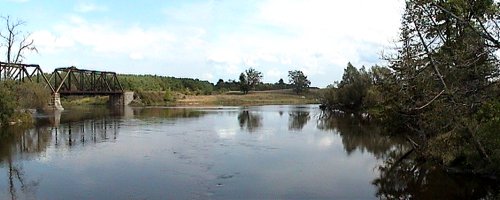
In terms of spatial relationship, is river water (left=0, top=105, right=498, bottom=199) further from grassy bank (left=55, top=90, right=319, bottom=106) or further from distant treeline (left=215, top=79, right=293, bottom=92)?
distant treeline (left=215, top=79, right=293, bottom=92)

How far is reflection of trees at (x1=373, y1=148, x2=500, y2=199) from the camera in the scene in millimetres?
15984

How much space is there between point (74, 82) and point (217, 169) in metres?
85.9

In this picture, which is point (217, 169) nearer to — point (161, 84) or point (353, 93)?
point (353, 93)

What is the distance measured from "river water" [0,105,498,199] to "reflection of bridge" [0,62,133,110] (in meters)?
29.2

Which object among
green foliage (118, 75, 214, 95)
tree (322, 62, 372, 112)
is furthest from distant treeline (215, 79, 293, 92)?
tree (322, 62, 372, 112)

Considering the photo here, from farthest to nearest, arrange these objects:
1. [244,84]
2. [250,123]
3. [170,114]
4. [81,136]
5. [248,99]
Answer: [244,84], [248,99], [170,114], [250,123], [81,136]

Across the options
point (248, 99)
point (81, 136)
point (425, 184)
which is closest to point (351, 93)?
point (81, 136)

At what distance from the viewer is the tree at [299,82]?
148 meters

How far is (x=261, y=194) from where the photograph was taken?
1583 cm

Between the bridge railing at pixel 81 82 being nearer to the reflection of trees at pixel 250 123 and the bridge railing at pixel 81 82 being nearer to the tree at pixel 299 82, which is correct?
the reflection of trees at pixel 250 123

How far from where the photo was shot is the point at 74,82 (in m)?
98.2

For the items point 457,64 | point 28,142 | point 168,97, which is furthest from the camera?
point 168,97

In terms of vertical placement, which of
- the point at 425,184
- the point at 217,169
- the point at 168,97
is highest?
the point at 168,97

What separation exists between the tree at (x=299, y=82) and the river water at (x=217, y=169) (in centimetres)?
11512
